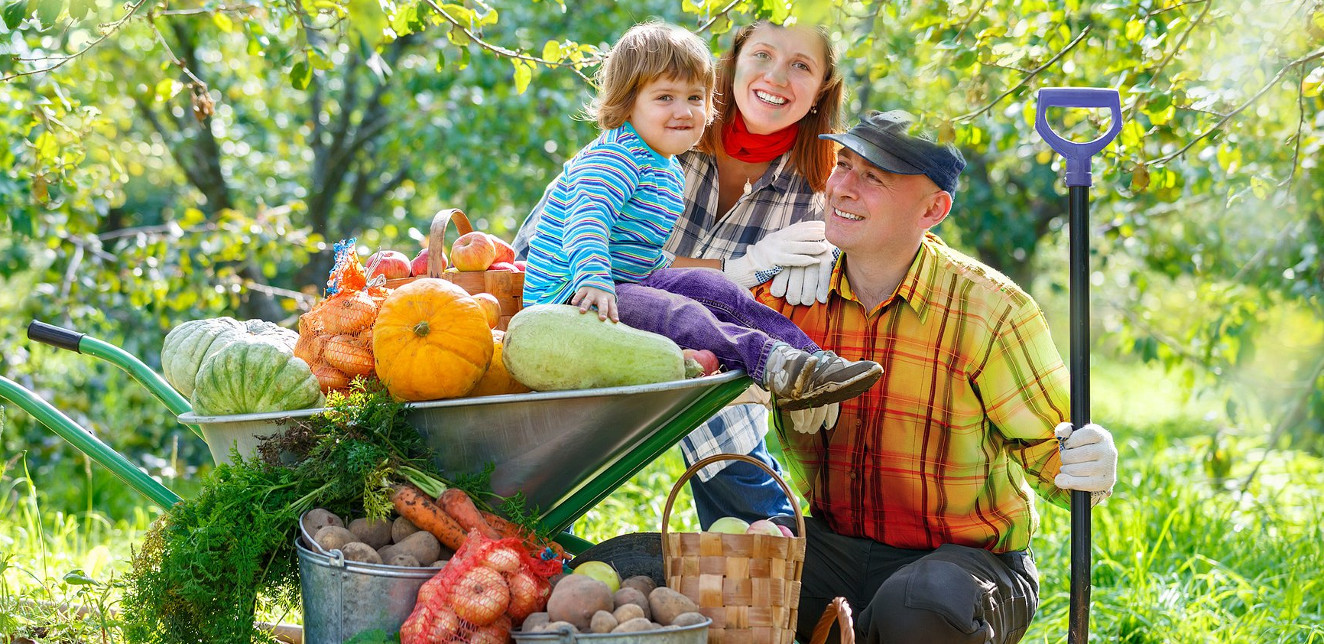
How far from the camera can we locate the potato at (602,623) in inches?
84.4

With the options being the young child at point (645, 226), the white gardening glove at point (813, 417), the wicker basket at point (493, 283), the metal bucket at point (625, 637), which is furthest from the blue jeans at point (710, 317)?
the metal bucket at point (625, 637)

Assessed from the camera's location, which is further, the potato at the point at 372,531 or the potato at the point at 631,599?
the potato at the point at 372,531

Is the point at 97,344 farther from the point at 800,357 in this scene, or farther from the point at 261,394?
the point at 800,357

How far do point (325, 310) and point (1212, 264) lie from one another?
6863 mm

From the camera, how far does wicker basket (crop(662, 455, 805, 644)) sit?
2.41 m

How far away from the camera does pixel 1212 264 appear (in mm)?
7844

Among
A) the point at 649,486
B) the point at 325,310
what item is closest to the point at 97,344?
the point at 325,310

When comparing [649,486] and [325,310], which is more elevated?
[325,310]

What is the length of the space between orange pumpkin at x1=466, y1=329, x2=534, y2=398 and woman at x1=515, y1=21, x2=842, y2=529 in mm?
903

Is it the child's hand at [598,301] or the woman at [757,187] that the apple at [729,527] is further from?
the woman at [757,187]

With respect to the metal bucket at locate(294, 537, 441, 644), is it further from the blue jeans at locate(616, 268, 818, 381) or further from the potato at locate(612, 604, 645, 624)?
the blue jeans at locate(616, 268, 818, 381)

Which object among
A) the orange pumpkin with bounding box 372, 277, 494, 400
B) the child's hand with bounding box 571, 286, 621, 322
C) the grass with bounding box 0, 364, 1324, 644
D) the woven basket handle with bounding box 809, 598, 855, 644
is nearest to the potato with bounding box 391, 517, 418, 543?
the orange pumpkin with bounding box 372, 277, 494, 400

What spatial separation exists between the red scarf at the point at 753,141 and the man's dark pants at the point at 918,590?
114 centimetres

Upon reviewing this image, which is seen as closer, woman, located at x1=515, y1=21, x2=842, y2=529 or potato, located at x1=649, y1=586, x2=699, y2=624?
potato, located at x1=649, y1=586, x2=699, y2=624
